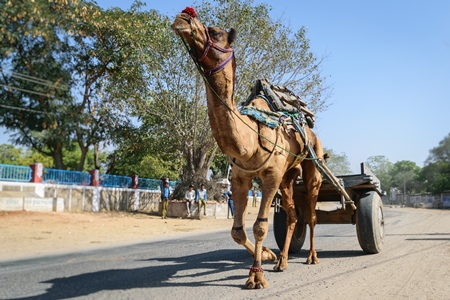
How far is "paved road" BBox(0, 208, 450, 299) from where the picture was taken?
4.84 m

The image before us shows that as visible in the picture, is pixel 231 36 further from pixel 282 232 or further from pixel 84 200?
pixel 84 200

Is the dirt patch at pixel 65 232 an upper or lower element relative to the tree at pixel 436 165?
lower

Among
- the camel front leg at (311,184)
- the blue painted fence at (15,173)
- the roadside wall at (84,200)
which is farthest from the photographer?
the blue painted fence at (15,173)

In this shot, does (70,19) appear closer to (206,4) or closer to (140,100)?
(140,100)

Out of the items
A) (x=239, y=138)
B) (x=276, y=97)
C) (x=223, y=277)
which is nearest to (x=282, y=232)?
(x=223, y=277)

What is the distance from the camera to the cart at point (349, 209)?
7.81m

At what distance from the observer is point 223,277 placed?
19.3 feet

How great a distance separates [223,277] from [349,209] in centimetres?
365

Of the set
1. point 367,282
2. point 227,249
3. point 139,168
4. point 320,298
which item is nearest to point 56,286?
point 320,298

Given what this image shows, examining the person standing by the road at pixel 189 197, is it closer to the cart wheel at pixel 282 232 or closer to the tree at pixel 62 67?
the tree at pixel 62 67

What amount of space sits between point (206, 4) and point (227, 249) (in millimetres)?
16986

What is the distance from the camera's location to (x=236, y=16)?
891 inches

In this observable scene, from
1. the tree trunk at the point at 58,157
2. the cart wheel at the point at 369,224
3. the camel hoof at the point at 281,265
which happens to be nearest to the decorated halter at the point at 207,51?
the camel hoof at the point at 281,265

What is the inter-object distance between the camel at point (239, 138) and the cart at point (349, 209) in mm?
1566
